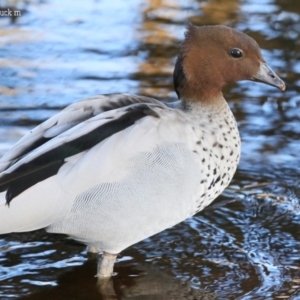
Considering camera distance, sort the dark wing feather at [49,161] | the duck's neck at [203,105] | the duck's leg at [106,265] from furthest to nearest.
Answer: the duck's neck at [203,105]
the duck's leg at [106,265]
the dark wing feather at [49,161]

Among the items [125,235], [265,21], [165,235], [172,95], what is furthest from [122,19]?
[125,235]

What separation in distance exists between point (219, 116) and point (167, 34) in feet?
15.5

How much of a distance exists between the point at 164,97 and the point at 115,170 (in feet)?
10.5

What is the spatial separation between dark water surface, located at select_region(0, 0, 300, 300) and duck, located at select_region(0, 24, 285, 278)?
0.95 ft

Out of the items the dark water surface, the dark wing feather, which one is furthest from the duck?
the dark water surface

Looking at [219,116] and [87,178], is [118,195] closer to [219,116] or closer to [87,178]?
[87,178]

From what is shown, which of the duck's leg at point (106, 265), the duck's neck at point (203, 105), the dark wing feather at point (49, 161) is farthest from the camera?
the duck's neck at point (203, 105)

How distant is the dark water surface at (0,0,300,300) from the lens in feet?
16.4

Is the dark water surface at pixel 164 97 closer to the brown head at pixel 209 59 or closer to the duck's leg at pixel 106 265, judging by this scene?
the duck's leg at pixel 106 265

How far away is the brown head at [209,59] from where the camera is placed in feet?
16.7

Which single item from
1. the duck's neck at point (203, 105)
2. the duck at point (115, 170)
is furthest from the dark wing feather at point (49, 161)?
the duck's neck at point (203, 105)

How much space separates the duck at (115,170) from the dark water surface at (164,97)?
0.29m

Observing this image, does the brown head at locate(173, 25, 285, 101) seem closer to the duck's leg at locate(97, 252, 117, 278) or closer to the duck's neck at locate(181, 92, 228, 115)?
the duck's neck at locate(181, 92, 228, 115)

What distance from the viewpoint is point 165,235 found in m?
5.54
